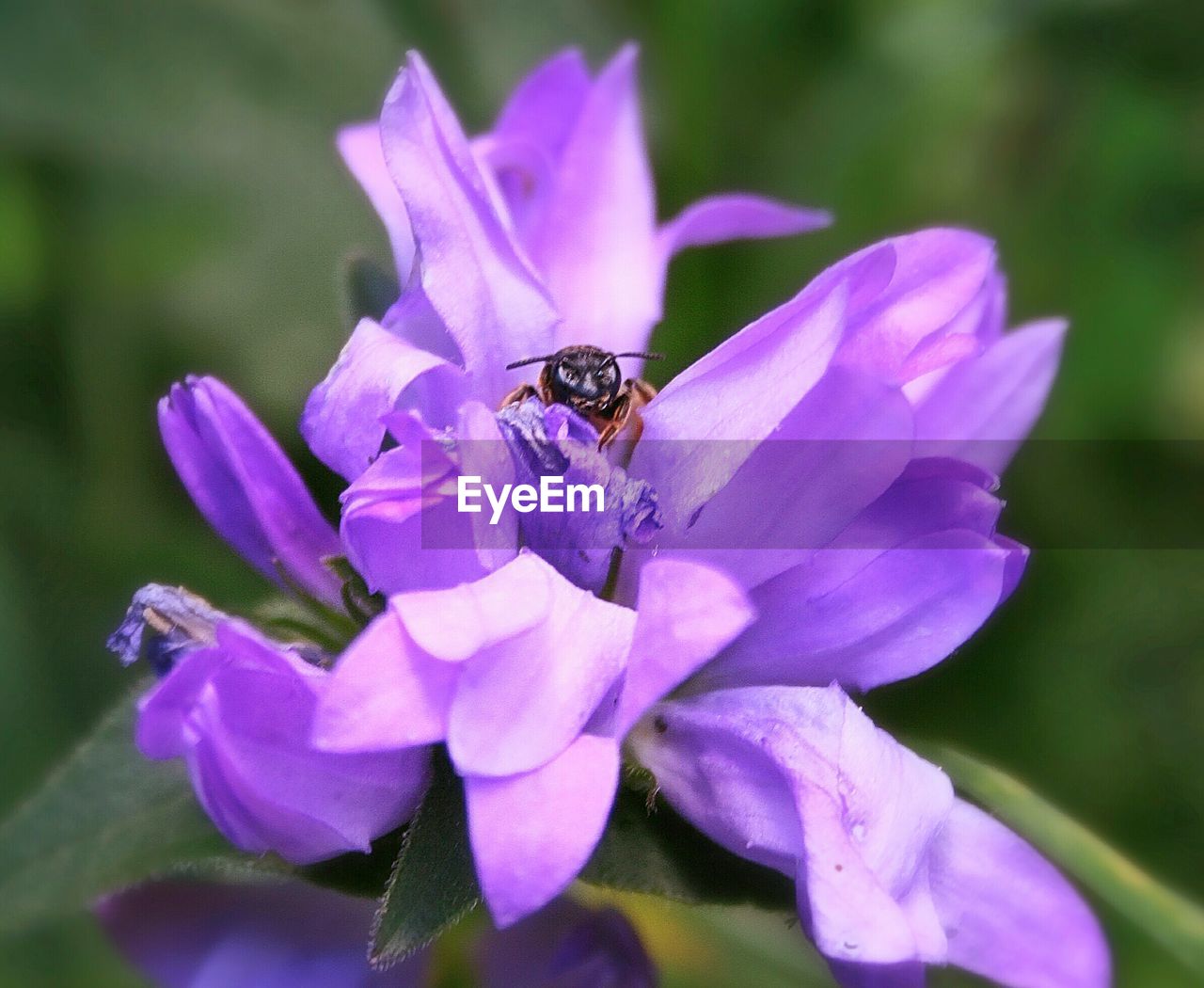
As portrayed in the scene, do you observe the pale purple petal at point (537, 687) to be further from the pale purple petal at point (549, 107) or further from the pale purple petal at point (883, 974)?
the pale purple petal at point (549, 107)

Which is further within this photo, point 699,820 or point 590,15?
point 590,15

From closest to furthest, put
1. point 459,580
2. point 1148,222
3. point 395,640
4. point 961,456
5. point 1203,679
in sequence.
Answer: point 395,640 < point 459,580 < point 961,456 < point 1203,679 < point 1148,222

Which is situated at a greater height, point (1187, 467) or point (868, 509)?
point (868, 509)

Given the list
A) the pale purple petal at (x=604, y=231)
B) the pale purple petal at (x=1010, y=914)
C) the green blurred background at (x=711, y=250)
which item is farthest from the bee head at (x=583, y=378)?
the green blurred background at (x=711, y=250)

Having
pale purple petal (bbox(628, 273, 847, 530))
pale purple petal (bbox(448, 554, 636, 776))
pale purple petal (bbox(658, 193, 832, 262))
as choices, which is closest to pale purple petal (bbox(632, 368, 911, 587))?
pale purple petal (bbox(628, 273, 847, 530))

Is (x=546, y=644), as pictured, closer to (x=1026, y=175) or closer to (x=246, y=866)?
(x=246, y=866)

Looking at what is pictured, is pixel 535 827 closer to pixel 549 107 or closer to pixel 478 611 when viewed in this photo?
pixel 478 611

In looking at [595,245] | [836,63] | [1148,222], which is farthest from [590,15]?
[595,245]

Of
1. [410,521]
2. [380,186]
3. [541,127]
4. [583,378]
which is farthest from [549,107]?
[410,521]
